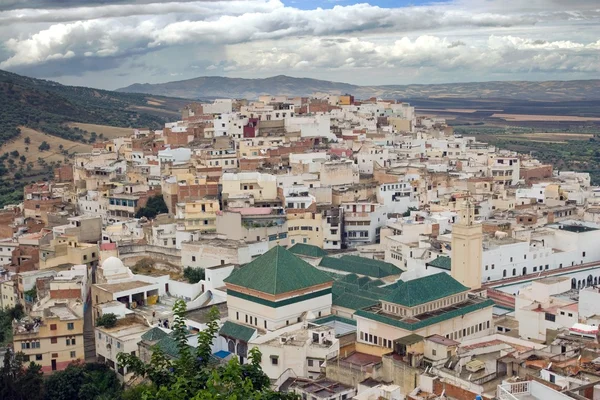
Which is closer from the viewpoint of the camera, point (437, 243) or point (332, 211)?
point (437, 243)

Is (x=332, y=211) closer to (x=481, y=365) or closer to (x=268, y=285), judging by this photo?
(x=268, y=285)

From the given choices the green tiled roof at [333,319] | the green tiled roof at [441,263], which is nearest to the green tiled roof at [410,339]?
the green tiled roof at [333,319]

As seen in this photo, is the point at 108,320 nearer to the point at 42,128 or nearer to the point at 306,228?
the point at 306,228

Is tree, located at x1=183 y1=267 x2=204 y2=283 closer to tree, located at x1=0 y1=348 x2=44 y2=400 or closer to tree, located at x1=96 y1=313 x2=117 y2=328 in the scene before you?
tree, located at x1=96 y1=313 x2=117 y2=328

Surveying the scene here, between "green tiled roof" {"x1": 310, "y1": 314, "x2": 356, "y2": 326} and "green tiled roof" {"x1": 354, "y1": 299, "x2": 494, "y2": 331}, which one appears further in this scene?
"green tiled roof" {"x1": 310, "y1": 314, "x2": 356, "y2": 326}

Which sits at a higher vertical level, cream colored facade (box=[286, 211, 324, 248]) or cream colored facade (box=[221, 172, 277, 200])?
cream colored facade (box=[221, 172, 277, 200])

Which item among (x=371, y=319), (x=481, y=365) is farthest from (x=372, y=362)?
(x=481, y=365)

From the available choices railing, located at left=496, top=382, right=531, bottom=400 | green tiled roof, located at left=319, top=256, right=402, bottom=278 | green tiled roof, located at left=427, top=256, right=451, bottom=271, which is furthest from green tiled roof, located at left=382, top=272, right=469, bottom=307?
railing, located at left=496, top=382, right=531, bottom=400

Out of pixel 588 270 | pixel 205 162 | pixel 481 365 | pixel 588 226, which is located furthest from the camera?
pixel 205 162
